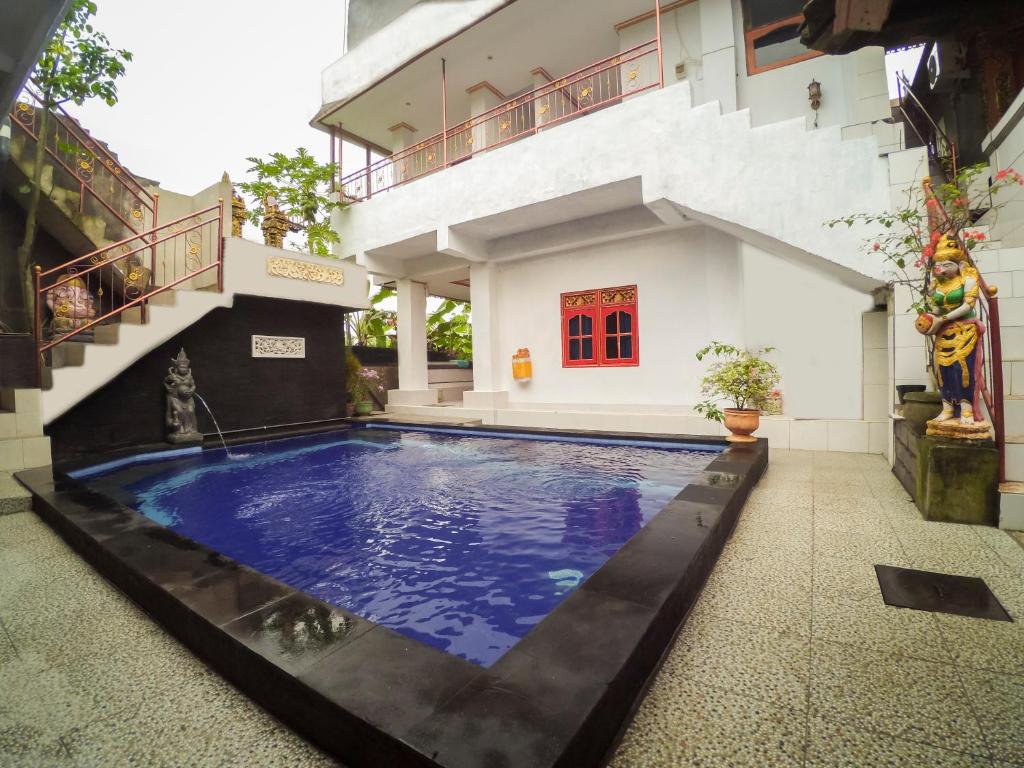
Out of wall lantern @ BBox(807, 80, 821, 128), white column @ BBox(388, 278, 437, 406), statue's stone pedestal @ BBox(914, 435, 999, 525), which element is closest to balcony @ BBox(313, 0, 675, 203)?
wall lantern @ BBox(807, 80, 821, 128)

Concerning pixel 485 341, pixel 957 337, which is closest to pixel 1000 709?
pixel 957 337

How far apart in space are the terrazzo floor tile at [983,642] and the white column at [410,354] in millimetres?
9720

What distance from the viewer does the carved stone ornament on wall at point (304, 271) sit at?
7.59m

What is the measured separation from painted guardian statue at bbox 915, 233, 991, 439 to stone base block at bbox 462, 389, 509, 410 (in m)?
7.26

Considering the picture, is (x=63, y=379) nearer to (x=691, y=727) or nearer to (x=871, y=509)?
(x=691, y=727)

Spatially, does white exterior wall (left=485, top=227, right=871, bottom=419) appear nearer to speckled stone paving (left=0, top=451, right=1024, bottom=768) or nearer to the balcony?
the balcony

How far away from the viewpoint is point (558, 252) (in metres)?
9.39

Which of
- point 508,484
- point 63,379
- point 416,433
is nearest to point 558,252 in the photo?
point 416,433

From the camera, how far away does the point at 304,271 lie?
8023 mm

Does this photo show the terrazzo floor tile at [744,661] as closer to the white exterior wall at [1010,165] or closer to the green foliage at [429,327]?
the white exterior wall at [1010,165]

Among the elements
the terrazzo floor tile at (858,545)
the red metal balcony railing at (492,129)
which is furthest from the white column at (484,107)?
the terrazzo floor tile at (858,545)

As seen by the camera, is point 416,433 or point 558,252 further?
point 558,252

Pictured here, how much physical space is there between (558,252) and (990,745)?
8.92 meters

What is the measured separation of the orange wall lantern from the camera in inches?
377
